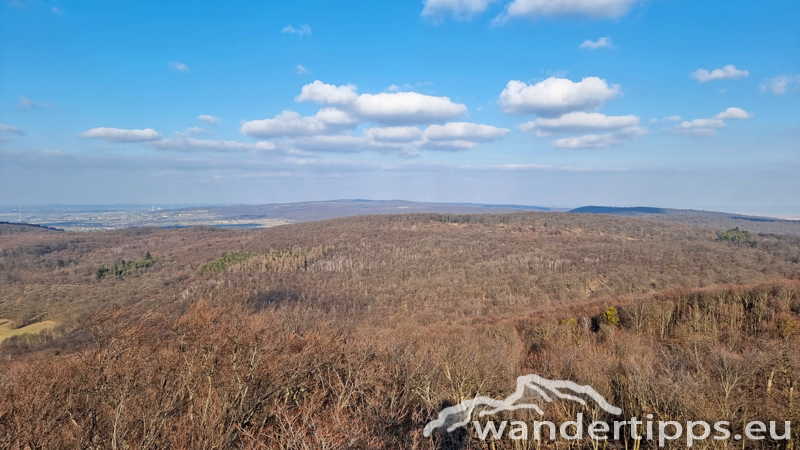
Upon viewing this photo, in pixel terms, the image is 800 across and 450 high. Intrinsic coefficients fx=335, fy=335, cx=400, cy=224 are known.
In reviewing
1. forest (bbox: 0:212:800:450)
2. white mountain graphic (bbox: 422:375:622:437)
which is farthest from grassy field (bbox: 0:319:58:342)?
white mountain graphic (bbox: 422:375:622:437)

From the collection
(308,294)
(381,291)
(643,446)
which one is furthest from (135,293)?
(643,446)

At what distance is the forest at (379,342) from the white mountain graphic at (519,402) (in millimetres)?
574

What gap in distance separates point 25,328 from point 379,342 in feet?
296

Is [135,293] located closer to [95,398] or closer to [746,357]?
[95,398]

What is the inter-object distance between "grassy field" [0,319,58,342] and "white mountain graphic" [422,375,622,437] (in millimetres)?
87175

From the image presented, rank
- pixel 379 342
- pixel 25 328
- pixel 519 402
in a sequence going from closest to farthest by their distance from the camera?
pixel 519 402 → pixel 379 342 → pixel 25 328

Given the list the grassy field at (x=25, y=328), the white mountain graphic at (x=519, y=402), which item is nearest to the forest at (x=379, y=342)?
the white mountain graphic at (x=519, y=402)

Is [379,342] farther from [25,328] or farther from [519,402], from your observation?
[25,328]

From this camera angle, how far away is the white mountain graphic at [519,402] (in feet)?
55.5

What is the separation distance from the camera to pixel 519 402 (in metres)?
19.3

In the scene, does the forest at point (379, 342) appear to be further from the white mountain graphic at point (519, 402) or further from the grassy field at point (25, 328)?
the grassy field at point (25, 328)

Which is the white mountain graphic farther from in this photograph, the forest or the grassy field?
the grassy field

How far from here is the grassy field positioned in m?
67.2

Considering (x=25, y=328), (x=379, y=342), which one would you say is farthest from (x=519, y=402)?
(x=25, y=328)
